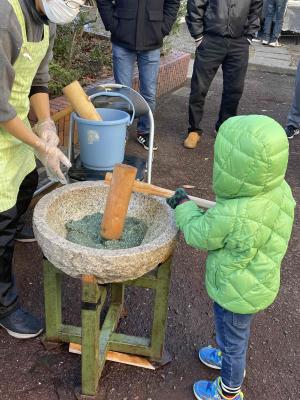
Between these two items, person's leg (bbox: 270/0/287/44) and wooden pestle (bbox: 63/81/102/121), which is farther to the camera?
person's leg (bbox: 270/0/287/44)

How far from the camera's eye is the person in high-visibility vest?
6.35 feet

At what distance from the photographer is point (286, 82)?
26.1 ft

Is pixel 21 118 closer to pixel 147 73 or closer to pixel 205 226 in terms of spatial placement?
pixel 205 226

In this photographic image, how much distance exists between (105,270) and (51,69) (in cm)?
354

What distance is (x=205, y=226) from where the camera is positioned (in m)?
1.80

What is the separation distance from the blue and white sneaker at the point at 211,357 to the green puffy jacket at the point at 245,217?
0.61 meters

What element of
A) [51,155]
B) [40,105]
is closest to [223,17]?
[40,105]

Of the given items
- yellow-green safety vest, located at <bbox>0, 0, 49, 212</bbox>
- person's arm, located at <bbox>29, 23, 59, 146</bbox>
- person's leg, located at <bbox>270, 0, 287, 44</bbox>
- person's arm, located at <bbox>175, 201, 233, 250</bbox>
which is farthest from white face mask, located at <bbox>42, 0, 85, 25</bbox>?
person's leg, located at <bbox>270, 0, 287, 44</bbox>

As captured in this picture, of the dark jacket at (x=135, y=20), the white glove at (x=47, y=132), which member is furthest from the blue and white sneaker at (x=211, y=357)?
the dark jacket at (x=135, y=20)

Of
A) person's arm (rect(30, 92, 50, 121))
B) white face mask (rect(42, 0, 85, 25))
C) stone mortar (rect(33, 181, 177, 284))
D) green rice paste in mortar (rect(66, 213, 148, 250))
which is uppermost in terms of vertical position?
white face mask (rect(42, 0, 85, 25))

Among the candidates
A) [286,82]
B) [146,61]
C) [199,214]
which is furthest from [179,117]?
[199,214]

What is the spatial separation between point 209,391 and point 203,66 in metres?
3.41

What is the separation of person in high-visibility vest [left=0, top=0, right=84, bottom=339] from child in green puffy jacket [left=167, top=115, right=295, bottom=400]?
2.45 feet

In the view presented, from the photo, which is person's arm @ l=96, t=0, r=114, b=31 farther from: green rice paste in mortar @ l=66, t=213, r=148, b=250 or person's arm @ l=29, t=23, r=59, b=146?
green rice paste in mortar @ l=66, t=213, r=148, b=250
